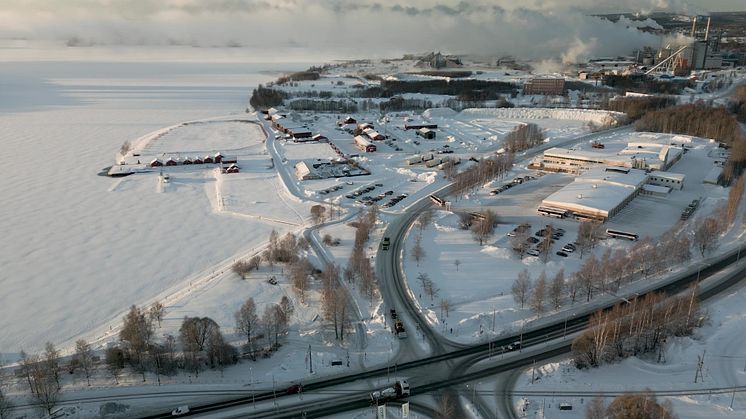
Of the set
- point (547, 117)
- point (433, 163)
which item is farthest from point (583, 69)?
point (433, 163)

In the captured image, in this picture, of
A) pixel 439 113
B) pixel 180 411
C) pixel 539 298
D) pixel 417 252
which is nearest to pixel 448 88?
pixel 439 113

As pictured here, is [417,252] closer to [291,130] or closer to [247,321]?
[247,321]

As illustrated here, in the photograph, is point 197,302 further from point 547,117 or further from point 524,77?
point 524,77

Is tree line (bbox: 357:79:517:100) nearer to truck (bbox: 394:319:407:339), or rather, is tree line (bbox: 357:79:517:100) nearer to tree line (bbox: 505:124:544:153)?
tree line (bbox: 505:124:544:153)

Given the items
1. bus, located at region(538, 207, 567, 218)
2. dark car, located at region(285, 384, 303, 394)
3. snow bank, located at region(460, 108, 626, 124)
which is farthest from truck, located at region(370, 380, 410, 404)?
snow bank, located at region(460, 108, 626, 124)

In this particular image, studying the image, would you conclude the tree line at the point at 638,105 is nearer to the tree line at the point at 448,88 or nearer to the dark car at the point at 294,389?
the tree line at the point at 448,88
